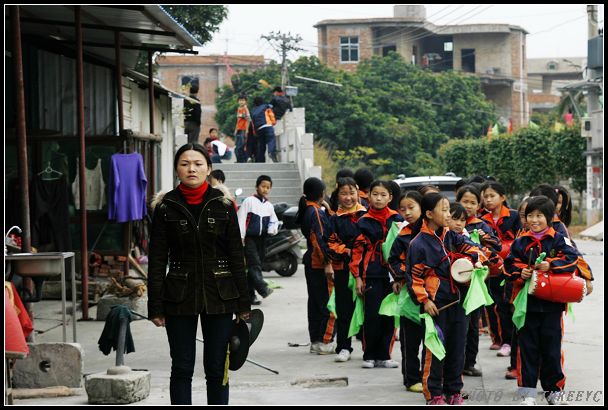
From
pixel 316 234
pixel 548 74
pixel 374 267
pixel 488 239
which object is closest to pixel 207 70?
pixel 548 74

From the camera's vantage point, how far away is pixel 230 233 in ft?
23.5

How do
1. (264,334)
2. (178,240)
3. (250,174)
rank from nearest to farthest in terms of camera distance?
1. (178,240)
2. (264,334)
3. (250,174)

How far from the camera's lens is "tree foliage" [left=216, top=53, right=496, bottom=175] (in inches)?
2137

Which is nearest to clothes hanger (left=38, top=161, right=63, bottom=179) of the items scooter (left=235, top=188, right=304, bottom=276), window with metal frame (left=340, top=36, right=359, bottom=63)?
scooter (left=235, top=188, right=304, bottom=276)

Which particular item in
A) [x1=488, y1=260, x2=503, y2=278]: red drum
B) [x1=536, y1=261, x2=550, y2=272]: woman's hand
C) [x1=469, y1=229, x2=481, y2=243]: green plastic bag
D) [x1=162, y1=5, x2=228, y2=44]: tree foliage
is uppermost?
[x1=162, y1=5, x2=228, y2=44]: tree foliage

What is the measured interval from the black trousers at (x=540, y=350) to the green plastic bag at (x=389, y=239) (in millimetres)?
1550

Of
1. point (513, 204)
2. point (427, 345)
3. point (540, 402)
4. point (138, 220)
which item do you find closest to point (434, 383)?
point (427, 345)

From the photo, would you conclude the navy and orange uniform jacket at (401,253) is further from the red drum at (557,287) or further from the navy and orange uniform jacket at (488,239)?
the red drum at (557,287)

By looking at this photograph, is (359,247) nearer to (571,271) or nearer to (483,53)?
(571,271)

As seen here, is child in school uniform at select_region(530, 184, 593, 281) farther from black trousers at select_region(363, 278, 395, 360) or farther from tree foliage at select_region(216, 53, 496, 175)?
tree foliage at select_region(216, 53, 496, 175)

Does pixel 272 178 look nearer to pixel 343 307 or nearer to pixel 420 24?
pixel 343 307

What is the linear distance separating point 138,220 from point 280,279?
14.2ft

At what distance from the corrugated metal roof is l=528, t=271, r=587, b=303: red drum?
5215 millimetres

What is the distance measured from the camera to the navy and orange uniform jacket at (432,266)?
27.8 feet
